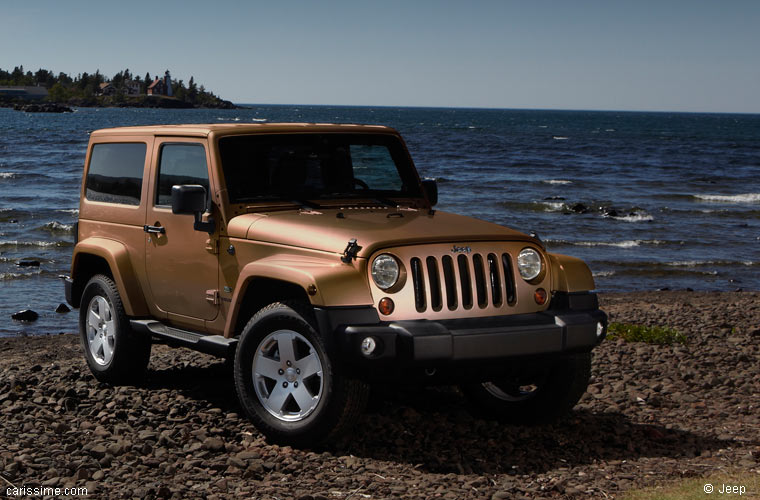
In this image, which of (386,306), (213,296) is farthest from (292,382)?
(213,296)

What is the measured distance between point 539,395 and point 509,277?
1.08 meters

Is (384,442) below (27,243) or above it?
above

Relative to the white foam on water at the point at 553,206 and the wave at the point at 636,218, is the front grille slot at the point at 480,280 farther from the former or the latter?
the white foam on water at the point at 553,206

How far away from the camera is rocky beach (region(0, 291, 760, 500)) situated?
5172 mm

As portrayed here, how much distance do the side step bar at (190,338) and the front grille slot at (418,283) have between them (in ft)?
4.45

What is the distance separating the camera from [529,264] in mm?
5742

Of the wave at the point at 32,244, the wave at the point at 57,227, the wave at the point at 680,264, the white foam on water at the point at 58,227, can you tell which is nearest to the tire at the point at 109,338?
the wave at the point at 680,264

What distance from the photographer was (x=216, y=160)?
6.29 m

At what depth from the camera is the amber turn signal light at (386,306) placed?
17.2 ft

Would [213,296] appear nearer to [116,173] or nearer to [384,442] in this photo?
[384,442]

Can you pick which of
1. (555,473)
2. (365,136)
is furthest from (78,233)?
(555,473)

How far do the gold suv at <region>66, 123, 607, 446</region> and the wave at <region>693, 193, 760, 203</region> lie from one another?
28.7 meters

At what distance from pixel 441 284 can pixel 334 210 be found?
1258mm

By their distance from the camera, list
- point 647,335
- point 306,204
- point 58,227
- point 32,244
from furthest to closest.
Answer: point 58,227 → point 32,244 → point 647,335 → point 306,204
